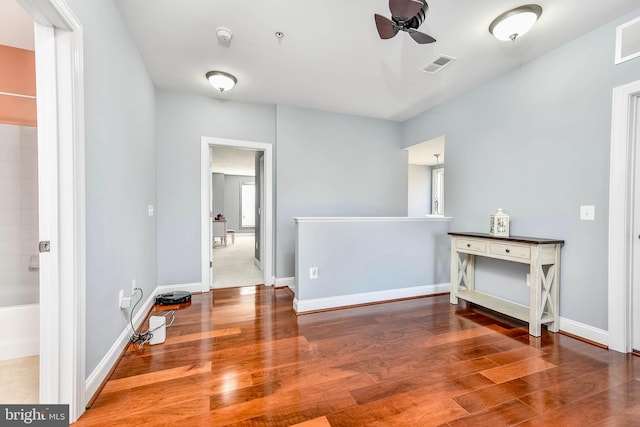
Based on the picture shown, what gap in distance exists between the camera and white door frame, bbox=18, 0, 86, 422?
1306 millimetres

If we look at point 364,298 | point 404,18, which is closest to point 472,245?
point 364,298

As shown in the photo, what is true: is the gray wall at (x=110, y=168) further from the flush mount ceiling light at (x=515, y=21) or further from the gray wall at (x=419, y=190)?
the gray wall at (x=419, y=190)

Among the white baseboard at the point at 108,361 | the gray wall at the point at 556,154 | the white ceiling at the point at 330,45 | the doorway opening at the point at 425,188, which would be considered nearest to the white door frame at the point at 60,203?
the white baseboard at the point at 108,361

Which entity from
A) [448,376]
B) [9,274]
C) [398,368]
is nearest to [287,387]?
[398,368]

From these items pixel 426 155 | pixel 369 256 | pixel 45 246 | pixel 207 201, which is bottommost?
pixel 369 256

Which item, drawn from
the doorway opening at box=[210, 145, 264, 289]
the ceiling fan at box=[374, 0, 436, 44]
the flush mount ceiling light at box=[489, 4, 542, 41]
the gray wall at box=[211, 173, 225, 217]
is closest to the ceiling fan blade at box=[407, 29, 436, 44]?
the ceiling fan at box=[374, 0, 436, 44]

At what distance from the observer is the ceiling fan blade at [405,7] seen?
155cm

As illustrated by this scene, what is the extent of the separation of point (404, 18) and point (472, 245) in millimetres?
2285

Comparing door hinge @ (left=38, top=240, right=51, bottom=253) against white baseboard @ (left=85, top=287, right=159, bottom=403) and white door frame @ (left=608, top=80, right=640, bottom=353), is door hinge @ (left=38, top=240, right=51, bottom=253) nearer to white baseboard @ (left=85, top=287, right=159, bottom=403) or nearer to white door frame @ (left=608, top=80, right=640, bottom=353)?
white baseboard @ (left=85, top=287, right=159, bottom=403)

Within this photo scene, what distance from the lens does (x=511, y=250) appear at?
2.56 meters

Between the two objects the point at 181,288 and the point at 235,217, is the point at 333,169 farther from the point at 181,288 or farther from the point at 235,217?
the point at 235,217

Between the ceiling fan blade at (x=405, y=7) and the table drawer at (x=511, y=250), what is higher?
the ceiling fan blade at (x=405, y=7)

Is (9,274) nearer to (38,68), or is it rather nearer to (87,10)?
(38,68)

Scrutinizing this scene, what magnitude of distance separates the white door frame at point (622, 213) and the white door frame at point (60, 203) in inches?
140
